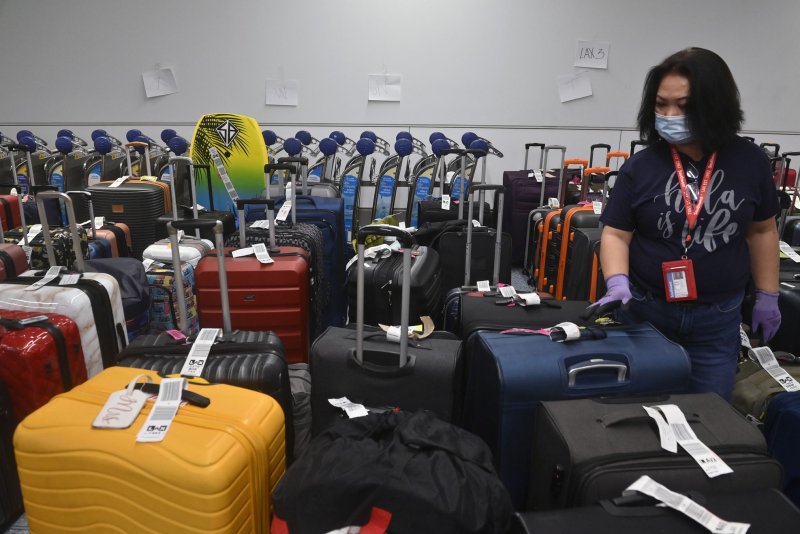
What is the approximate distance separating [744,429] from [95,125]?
6592 millimetres

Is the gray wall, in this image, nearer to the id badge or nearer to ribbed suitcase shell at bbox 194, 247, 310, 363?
ribbed suitcase shell at bbox 194, 247, 310, 363

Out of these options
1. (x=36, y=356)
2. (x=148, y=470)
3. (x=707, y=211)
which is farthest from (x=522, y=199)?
(x=148, y=470)

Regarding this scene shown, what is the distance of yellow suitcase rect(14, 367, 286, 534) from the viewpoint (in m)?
1.13

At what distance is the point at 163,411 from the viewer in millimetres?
1245

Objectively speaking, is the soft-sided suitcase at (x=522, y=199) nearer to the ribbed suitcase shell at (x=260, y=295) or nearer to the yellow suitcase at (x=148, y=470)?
the ribbed suitcase shell at (x=260, y=295)

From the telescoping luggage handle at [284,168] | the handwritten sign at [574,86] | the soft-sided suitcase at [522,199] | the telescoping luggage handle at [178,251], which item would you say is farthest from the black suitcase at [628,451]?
the handwritten sign at [574,86]

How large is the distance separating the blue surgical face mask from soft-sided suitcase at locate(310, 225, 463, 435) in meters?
0.81

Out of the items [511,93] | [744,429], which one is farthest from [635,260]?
[511,93]

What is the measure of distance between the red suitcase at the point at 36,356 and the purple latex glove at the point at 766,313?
2.24m

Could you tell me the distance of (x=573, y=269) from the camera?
3209mm

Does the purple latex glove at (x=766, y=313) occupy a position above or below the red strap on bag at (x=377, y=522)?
above

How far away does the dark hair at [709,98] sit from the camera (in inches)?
57.5

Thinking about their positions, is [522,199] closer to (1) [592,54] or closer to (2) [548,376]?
(1) [592,54]

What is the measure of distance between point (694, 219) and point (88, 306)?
1.92 metres
